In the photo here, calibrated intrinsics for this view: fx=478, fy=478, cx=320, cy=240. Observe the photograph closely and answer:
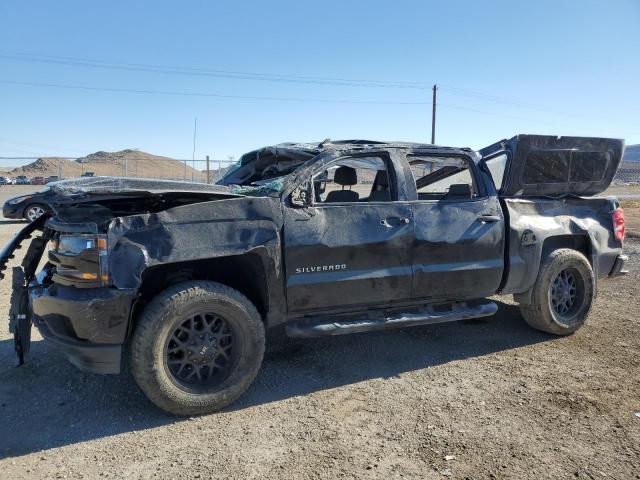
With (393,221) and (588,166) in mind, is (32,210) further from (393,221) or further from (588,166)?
(588,166)

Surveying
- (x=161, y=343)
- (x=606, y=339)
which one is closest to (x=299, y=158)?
(x=161, y=343)

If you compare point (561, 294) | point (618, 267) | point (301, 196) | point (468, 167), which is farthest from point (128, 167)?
point (618, 267)

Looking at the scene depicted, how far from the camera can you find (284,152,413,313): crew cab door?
3.74 metres

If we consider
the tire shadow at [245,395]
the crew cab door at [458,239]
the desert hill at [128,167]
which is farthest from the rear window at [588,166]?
the desert hill at [128,167]

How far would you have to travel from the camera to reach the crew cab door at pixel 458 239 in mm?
4234

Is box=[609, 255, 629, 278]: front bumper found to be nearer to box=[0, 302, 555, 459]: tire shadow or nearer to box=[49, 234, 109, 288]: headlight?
box=[0, 302, 555, 459]: tire shadow

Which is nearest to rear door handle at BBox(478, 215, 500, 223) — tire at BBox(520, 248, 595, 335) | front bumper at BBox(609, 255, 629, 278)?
tire at BBox(520, 248, 595, 335)

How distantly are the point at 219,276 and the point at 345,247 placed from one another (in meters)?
1.03

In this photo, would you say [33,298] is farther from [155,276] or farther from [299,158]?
[299,158]

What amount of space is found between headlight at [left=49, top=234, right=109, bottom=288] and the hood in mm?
301

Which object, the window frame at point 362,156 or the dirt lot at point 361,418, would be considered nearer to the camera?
the dirt lot at point 361,418

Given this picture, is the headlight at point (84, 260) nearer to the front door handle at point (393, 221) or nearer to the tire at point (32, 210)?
the front door handle at point (393, 221)

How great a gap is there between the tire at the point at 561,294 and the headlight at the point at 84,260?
162 inches

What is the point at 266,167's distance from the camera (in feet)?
16.6
